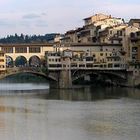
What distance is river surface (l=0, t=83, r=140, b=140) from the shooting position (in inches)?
1148

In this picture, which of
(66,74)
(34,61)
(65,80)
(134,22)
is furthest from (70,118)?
(34,61)

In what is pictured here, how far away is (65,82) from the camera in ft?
221

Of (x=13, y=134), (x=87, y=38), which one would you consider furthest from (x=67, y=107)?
(x=87, y=38)

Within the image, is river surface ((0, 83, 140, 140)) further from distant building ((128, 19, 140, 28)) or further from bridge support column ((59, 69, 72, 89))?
distant building ((128, 19, 140, 28))

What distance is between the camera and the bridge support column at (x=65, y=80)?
6712 cm

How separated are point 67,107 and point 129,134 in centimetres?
1433

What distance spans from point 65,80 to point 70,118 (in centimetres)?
3164

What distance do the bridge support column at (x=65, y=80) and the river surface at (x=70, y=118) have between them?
1484 centimetres

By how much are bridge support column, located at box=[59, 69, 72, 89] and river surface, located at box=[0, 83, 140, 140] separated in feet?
48.7

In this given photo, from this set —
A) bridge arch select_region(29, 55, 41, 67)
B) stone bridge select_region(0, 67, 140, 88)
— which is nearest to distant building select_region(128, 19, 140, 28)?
stone bridge select_region(0, 67, 140, 88)

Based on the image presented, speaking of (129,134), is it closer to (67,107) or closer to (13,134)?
(13,134)

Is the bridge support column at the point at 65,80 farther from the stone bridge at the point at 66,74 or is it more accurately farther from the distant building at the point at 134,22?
the distant building at the point at 134,22

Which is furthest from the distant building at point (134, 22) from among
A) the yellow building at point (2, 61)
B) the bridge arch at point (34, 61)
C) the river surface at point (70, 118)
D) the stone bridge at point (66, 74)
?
the river surface at point (70, 118)

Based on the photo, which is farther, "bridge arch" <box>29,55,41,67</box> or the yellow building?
"bridge arch" <box>29,55,41,67</box>
